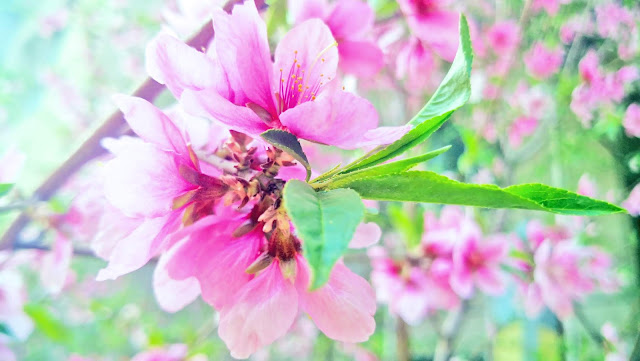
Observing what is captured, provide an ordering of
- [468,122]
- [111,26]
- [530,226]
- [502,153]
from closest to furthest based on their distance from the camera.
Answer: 1. [530,226]
2. [502,153]
3. [468,122]
4. [111,26]

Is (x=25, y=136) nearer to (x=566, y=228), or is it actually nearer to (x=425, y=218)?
(x=425, y=218)

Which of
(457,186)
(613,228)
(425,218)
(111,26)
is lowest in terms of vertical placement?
(613,228)

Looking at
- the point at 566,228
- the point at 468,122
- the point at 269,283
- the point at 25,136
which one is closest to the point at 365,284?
the point at 269,283

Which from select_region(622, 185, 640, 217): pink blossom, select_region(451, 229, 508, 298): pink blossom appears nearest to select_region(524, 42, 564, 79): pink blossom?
select_region(622, 185, 640, 217): pink blossom

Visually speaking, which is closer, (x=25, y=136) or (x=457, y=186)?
(x=457, y=186)

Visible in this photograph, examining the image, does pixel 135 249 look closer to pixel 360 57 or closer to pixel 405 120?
pixel 360 57

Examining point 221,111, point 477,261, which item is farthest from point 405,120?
point 221,111
